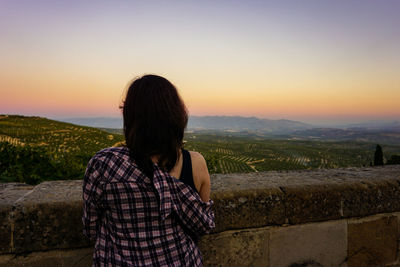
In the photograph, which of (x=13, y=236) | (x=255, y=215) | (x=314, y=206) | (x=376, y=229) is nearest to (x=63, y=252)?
(x=13, y=236)

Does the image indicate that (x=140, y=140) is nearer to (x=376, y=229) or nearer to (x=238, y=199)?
(x=238, y=199)

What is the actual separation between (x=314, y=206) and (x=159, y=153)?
1280 millimetres

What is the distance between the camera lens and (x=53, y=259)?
142cm

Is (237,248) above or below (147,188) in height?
below

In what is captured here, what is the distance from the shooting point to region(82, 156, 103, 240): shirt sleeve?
3.60 feet

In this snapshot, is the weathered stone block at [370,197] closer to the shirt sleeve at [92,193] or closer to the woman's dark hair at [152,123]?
the woman's dark hair at [152,123]

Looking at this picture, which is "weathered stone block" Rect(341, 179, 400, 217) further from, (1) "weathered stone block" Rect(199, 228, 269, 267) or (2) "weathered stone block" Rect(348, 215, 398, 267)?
(1) "weathered stone block" Rect(199, 228, 269, 267)

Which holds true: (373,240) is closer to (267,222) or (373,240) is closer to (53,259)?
(267,222)

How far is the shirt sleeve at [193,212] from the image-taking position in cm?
117

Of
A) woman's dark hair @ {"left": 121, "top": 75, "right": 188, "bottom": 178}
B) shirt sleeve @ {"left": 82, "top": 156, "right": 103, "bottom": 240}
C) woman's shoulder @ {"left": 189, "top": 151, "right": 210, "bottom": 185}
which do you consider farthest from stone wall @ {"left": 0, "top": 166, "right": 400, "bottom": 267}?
woman's dark hair @ {"left": 121, "top": 75, "right": 188, "bottom": 178}

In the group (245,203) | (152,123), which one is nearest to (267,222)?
(245,203)

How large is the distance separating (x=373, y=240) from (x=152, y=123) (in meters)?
1.99

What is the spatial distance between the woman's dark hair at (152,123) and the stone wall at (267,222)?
1.96ft

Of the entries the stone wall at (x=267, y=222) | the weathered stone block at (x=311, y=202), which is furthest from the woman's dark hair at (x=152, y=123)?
the weathered stone block at (x=311, y=202)
